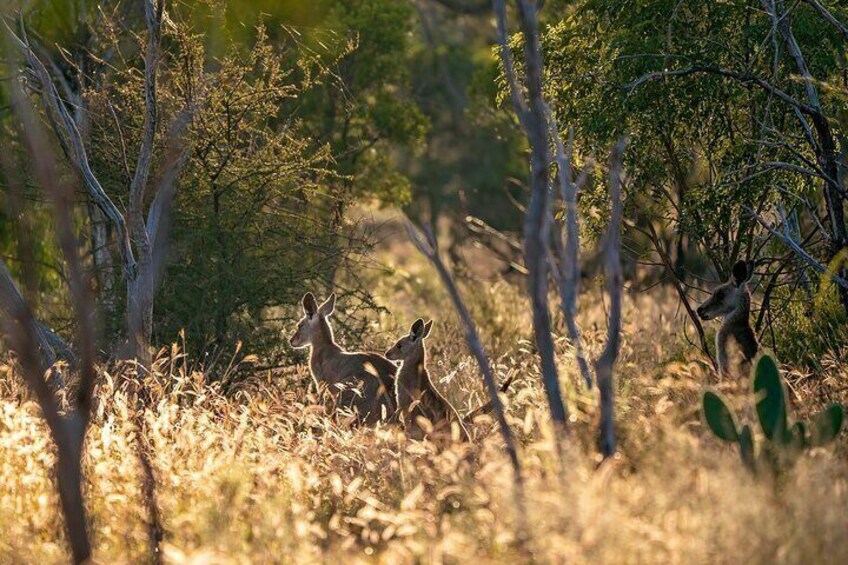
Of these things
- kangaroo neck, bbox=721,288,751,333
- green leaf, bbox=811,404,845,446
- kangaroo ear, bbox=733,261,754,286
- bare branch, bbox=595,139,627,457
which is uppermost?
bare branch, bbox=595,139,627,457

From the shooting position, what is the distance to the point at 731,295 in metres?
10.1

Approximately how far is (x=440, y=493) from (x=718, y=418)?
5.14ft

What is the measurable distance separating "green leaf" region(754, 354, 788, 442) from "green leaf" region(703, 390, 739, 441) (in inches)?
6.4

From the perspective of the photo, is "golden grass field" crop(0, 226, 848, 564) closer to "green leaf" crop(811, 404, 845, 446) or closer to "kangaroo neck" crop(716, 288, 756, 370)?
"green leaf" crop(811, 404, 845, 446)

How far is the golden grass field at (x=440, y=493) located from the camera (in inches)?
198

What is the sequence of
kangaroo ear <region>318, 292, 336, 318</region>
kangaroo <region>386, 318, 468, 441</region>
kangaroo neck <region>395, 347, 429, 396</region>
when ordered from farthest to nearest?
kangaroo ear <region>318, 292, 336, 318</region> < kangaroo neck <region>395, 347, 429, 396</region> < kangaroo <region>386, 318, 468, 441</region>

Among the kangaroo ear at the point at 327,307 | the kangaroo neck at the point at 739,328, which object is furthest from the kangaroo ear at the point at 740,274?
the kangaroo ear at the point at 327,307

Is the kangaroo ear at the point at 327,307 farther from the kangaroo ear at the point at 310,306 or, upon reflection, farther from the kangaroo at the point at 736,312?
the kangaroo at the point at 736,312

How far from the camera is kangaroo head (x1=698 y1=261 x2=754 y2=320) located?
33.2 ft

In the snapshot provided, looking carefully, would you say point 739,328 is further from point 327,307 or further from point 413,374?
point 327,307

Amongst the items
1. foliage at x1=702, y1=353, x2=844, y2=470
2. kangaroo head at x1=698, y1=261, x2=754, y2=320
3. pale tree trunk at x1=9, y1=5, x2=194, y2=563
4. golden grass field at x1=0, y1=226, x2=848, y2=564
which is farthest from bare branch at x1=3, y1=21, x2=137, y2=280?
foliage at x1=702, y1=353, x2=844, y2=470

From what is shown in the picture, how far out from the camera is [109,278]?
15.5 meters

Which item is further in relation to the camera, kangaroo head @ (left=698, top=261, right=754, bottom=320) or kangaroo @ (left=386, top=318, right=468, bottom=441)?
kangaroo head @ (left=698, top=261, right=754, bottom=320)

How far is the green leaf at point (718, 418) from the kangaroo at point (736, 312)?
9.15ft
